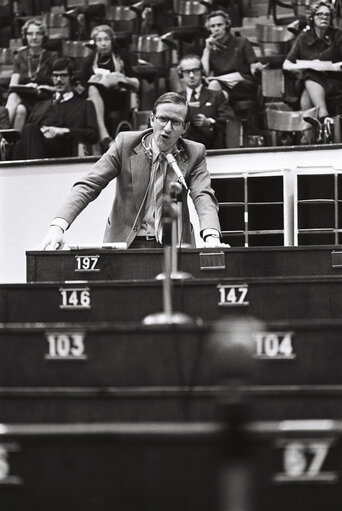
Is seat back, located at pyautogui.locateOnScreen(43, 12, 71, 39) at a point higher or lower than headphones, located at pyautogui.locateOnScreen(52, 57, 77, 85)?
higher

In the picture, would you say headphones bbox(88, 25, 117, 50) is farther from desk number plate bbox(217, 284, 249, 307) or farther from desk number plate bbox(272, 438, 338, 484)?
desk number plate bbox(272, 438, 338, 484)

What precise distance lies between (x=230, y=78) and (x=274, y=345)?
5501 millimetres

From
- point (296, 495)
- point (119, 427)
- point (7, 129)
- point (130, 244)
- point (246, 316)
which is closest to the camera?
point (119, 427)

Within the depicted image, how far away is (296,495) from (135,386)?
831 millimetres

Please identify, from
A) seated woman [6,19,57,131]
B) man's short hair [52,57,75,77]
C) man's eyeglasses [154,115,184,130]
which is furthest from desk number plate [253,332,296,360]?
seated woman [6,19,57,131]

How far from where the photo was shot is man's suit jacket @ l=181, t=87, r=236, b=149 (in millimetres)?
7914

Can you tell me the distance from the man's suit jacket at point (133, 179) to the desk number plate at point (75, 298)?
42.8 inches

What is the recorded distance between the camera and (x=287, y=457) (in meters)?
2.44

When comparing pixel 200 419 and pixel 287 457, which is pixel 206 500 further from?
pixel 200 419

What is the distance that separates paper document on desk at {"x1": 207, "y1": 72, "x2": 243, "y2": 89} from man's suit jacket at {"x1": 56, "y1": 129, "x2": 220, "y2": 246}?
3.21 metres

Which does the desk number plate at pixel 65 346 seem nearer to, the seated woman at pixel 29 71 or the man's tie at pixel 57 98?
the man's tie at pixel 57 98

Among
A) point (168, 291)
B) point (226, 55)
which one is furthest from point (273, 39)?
point (168, 291)

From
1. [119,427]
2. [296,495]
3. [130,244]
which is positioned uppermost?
[130,244]

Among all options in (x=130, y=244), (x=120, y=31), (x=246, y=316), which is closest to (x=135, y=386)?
(x=246, y=316)
